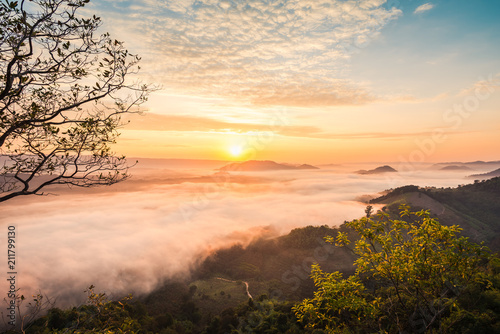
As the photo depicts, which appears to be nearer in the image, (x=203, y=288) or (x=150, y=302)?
(x=150, y=302)

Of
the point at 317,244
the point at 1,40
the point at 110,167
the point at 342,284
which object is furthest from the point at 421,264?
the point at 317,244

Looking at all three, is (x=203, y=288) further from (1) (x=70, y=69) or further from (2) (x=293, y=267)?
(1) (x=70, y=69)

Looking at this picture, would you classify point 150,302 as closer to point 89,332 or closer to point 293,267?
point 293,267

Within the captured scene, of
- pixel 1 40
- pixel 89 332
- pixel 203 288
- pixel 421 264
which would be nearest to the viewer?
pixel 1 40

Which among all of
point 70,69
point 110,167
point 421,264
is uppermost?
point 70,69

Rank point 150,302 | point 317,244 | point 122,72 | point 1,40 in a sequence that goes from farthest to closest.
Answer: point 317,244
point 150,302
point 122,72
point 1,40

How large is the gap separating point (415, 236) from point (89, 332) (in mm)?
16706

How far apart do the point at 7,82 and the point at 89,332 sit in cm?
1237

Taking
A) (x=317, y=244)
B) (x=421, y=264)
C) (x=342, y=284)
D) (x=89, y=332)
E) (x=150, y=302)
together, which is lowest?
(x=150, y=302)

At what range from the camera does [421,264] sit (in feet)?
30.2

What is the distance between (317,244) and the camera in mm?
179875

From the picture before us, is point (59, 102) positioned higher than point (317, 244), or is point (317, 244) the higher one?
point (59, 102)

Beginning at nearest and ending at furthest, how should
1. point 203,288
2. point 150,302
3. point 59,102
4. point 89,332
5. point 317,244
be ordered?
1. point 59,102
2. point 89,332
3. point 150,302
4. point 203,288
5. point 317,244

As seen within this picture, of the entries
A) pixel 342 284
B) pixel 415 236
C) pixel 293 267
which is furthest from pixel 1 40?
pixel 293 267
